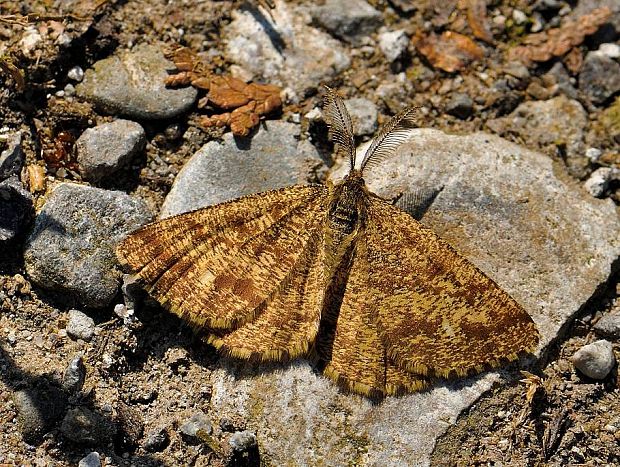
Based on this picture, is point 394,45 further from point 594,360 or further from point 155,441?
point 155,441

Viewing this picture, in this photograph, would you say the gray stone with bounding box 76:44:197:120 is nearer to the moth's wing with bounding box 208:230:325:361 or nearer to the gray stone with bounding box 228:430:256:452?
the moth's wing with bounding box 208:230:325:361

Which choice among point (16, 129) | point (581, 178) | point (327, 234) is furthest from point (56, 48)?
point (581, 178)

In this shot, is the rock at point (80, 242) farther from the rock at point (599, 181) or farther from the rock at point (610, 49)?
the rock at point (610, 49)

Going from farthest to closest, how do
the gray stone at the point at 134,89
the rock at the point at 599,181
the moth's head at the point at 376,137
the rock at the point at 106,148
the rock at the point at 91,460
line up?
the rock at the point at 599,181
the gray stone at the point at 134,89
the rock at the point at 106,148
the moth's head at the point at 376,137
the rock at the point at 91,460

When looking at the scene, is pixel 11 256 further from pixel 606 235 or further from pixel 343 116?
pixel 606 235

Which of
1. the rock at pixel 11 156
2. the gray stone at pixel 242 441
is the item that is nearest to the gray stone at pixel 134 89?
the rock at pixel 11 156

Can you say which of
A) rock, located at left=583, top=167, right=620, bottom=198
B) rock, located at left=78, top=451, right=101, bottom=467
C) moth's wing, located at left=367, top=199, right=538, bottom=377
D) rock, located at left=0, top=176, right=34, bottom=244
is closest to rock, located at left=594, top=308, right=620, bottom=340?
moth's wing, located at left=367, top=199, right=538, bottom=377
